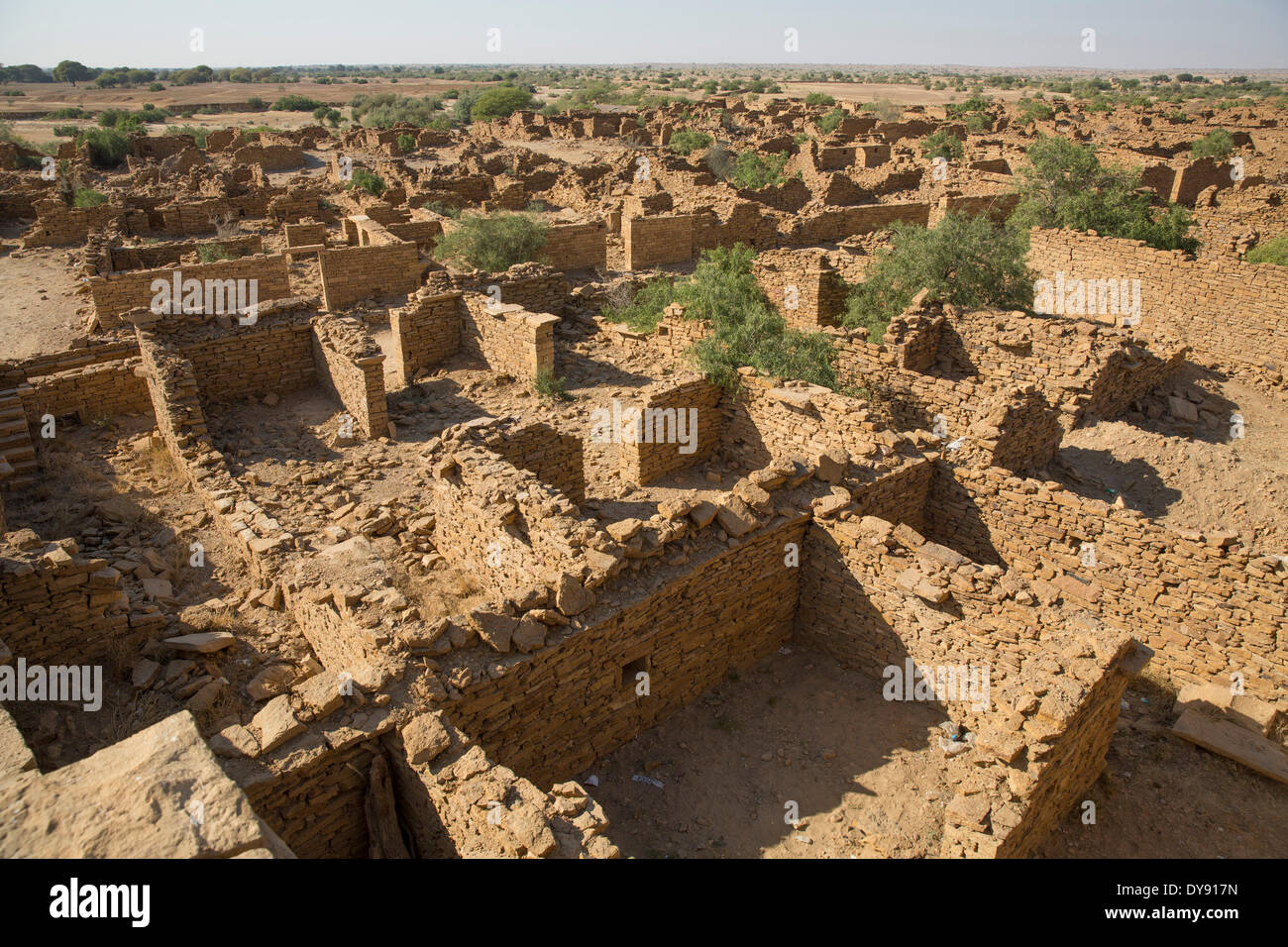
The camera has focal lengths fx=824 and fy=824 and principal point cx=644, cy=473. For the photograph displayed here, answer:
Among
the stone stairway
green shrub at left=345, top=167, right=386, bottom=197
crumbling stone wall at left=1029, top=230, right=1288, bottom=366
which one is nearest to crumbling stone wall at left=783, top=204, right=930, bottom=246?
crumbling stone wall at left=1029, top=230, right=1288, bottom=366

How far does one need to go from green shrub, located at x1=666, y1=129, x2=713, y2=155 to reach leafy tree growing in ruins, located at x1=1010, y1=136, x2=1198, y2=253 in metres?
→ 17.6

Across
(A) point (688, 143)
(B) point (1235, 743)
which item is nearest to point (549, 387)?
(B) point (1235, 743)

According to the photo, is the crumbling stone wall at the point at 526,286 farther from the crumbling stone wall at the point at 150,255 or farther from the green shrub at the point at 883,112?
the green shrub at the point at 883,112

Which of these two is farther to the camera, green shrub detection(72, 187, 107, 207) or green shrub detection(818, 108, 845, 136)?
green shrub detection(818, 108, 845, 136)

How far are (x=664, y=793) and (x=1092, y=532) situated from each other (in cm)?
520

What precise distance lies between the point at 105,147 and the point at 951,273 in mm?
39332

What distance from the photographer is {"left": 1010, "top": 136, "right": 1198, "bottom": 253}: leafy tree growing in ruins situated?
19172 millimetres

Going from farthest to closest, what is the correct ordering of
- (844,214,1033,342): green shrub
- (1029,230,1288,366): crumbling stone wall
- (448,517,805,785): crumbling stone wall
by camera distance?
(1029,230,1288,366): crumbling stone wall
(844,214,1033,342): green shrub
(448,517,805,785): crumbling stone wall

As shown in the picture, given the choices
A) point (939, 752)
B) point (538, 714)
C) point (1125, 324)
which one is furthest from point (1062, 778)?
point (1125, 324)

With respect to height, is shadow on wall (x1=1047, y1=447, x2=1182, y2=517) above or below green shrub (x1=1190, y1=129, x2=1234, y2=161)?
below

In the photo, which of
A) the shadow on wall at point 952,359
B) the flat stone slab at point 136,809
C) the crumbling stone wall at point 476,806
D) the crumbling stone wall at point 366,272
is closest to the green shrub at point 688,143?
the crumbling stone wall at point 366,272

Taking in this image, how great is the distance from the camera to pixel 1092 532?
27.9ft

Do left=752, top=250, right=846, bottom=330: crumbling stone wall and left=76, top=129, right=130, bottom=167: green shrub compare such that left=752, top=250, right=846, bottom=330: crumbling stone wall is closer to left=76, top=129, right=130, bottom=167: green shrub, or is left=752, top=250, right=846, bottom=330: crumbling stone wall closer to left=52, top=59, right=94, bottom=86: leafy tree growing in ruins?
left=76, top=129, right=130, bottom=167: green shrub
